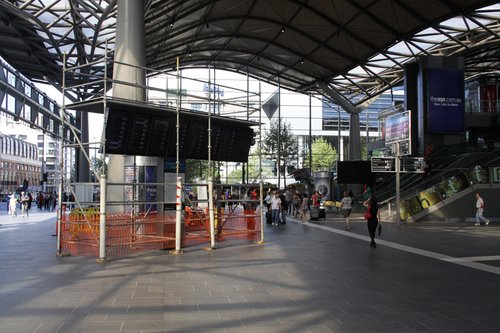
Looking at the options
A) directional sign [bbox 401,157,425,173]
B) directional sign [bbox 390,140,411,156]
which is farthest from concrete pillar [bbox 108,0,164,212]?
directional sign [bbox 401,157,425,173]

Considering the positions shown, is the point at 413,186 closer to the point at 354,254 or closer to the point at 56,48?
the point at 354,254

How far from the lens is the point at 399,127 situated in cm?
2378

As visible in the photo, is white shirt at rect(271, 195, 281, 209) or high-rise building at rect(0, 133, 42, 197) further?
high-rise building at rect(0, 133, 42, 197)

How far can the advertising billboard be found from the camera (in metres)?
30.5

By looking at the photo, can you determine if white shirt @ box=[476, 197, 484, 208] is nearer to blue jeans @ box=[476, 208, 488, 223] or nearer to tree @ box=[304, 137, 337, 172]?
blue jeans @ box=[476, 208, 488, 223]

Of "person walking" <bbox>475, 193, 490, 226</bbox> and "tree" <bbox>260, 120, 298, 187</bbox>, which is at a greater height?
"tree" <bbox>260, 120, 298, 187</bbox>

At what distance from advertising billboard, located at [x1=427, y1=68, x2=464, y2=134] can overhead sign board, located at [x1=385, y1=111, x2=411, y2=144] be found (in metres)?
5.60

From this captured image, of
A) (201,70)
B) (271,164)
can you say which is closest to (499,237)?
(201,70)

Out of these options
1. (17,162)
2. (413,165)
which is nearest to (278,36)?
(413,165)

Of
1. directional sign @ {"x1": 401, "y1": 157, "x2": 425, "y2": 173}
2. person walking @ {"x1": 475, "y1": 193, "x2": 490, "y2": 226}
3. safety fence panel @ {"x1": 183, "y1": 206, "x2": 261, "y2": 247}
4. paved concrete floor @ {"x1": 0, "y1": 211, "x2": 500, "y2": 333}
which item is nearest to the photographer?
paved concrete floor @ {"x1": 0, "y1": 211, "x2": 500, "y2": 333}

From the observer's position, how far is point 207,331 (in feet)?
17.4

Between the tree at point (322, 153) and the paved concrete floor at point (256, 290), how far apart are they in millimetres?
45849

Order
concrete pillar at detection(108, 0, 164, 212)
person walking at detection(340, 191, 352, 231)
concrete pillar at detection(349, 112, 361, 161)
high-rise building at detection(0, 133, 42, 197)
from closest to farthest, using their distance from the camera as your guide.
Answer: concrete pillar at detection(108, 0, 164, 212) → person walking at detection(340, 191, 352, 231) → concrete pillar at detection(349, 112, 361, 161) → high-rise building at detection(0, 133, 42, 197)

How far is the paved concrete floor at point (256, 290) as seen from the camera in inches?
223
